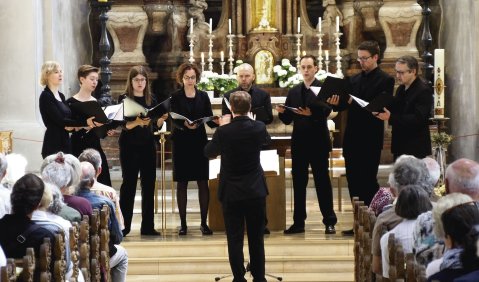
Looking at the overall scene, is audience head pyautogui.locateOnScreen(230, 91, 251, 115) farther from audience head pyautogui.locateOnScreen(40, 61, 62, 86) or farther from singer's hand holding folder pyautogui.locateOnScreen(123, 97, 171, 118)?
audience head pyautogui.locateOnScreen(40, 61, 62, 86)

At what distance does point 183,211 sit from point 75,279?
12.4 feet

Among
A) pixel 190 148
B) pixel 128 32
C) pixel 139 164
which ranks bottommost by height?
pixel 139 164

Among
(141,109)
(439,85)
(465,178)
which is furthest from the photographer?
(439,85)

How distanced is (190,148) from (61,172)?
9.90 ft

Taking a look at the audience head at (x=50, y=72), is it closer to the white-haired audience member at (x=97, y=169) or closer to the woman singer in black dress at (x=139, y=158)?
the woman singer in black dress at (x=139, y=158)

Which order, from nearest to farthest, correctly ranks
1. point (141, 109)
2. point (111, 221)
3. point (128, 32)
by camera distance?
point (111, 221) → point (141, 109) → point (128, 32)

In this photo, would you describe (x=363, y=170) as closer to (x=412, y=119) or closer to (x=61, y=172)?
(x=412, y=119)

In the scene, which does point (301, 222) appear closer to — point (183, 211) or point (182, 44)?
point (183, 211)

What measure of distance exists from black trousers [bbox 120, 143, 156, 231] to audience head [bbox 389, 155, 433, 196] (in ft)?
11.8

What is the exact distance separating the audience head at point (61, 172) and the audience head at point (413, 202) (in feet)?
7.01

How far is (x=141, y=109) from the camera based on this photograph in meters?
9.43

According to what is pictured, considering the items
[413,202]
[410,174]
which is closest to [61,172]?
[410,174]

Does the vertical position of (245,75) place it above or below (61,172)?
above

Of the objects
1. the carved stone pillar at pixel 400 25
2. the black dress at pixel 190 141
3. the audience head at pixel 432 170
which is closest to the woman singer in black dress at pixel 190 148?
the black dress at pixel 190 141
